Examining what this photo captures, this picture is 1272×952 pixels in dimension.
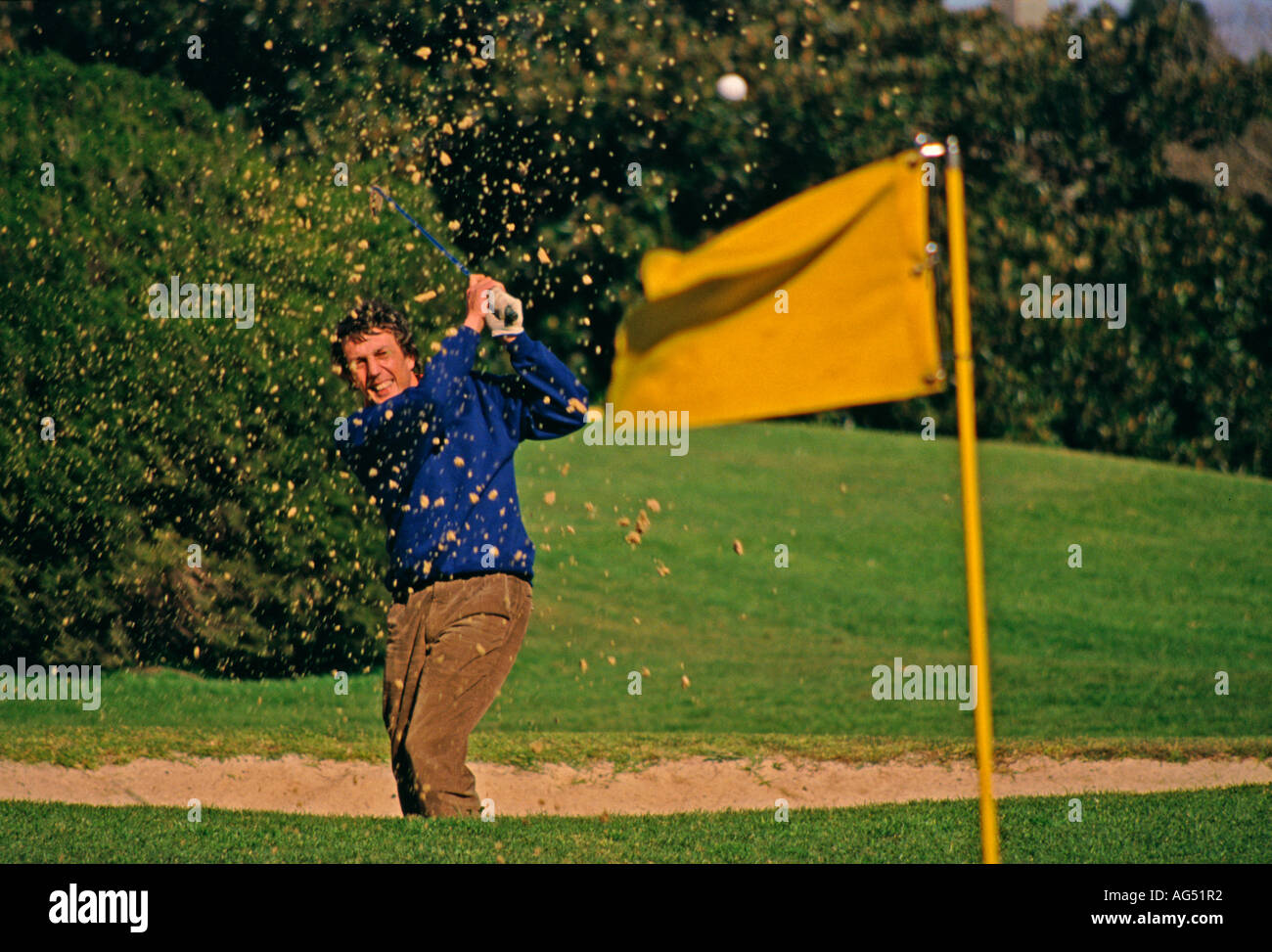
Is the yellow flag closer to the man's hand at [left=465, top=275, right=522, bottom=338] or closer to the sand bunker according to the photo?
the man's hand at [left=465, top=275, right=522, bottom=338]

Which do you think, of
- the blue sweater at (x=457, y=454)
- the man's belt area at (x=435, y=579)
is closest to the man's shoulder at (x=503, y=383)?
the blue sweater at (x=457, y=454)

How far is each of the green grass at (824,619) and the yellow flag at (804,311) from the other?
376 cm

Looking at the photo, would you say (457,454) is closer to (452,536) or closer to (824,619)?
(452,536)

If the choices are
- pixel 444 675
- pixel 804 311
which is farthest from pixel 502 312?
pixel 804 311

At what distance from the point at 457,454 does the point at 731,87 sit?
41.7 ft

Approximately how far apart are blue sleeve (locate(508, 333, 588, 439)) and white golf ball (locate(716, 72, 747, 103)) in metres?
12.4

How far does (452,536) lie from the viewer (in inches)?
204

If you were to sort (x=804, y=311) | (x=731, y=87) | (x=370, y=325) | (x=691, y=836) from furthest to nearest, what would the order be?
(x=731, y=87) → (x=691, y=836) → (x=370, y=325) → (x=804, y=311)

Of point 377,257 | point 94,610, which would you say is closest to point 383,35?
point 377,257

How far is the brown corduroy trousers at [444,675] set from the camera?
5.20 meters

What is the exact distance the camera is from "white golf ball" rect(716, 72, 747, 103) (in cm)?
1706

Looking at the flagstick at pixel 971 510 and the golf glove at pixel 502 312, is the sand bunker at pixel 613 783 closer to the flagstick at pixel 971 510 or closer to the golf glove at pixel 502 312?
the golf glove at pixel 502 312

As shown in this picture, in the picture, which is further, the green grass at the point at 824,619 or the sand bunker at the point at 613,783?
the green grass at the point at 824,619
